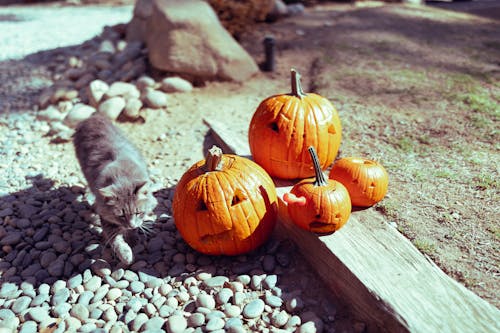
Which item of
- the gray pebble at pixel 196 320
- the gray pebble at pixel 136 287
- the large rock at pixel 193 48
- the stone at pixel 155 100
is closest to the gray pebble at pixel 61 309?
the gray pebble at pixel 136 287

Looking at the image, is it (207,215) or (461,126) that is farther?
(461,126)

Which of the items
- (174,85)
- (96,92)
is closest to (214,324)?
(174,85)

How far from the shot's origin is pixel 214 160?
3199mm

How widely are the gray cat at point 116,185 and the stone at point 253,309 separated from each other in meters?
0.99

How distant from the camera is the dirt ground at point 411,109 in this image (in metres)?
3.25

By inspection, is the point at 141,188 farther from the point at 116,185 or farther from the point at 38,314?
the point at 38,314

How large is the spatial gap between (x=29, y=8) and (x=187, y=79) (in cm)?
1050

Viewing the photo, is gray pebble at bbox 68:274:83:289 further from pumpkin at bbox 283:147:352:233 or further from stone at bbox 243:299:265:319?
pumpkin at bbox 283:147:352:233

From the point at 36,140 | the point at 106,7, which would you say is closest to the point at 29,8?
the point at 106,7

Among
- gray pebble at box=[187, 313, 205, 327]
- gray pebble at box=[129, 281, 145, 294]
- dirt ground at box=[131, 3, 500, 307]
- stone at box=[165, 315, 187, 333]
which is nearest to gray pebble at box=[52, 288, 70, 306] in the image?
gray pebble at box=[129, 281, 145, 294]

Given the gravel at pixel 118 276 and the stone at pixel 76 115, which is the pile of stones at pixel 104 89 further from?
the gravel at pixel 118 276

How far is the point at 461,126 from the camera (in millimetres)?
4715

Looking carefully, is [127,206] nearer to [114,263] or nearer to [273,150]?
[114,263]

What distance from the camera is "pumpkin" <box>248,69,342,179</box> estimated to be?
3574 millimetres
